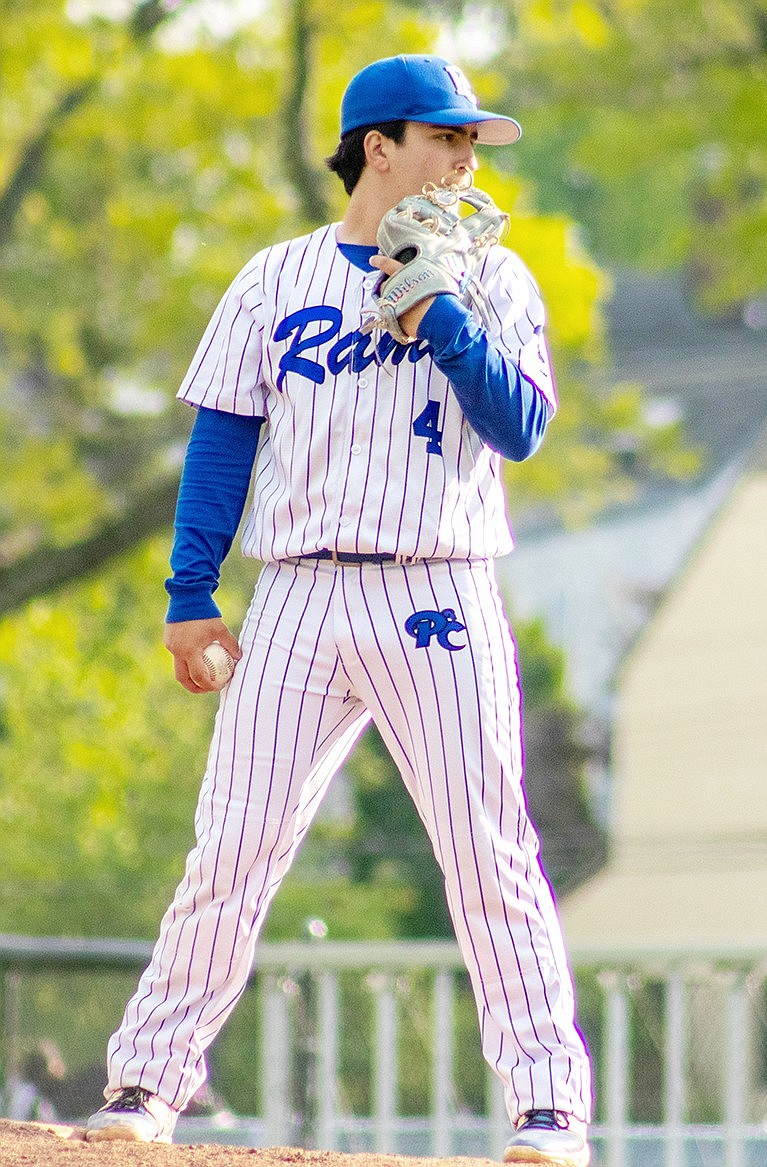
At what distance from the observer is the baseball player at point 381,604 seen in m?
2.93

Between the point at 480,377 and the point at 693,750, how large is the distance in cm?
1921

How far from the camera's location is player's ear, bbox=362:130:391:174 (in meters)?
3.04

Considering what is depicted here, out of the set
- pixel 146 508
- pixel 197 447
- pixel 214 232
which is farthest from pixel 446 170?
pixel 214 232

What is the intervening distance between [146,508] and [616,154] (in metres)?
4.60

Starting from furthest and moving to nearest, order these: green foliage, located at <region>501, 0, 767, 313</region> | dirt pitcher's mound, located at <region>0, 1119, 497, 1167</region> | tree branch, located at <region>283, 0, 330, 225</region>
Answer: green foliage, located at <region>501, 0, 767, 313</region>, tree branch, located at <region>283, 0, 330, 225</region>, dirt pitcher's mound, located at <region>0, 1119, 497, 1167</region>

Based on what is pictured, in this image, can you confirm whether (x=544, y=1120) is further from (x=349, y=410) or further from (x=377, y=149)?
(x=377, y=149)

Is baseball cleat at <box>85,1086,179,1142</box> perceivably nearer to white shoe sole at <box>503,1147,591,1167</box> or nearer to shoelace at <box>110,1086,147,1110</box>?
shoelace at <box>110,1086,147,1110</box>

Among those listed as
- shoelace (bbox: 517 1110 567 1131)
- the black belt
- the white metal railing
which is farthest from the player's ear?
the white metal railing

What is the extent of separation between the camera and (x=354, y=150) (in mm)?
3111

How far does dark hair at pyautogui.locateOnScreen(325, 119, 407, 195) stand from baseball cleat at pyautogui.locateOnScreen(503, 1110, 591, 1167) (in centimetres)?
164

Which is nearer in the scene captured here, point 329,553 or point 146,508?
point 329,553

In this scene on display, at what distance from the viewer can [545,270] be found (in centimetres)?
1125

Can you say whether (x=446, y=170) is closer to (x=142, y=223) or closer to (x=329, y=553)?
(x=329, y=553)

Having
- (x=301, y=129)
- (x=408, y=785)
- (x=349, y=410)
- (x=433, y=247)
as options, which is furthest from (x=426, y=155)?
(x=301, y=129)
